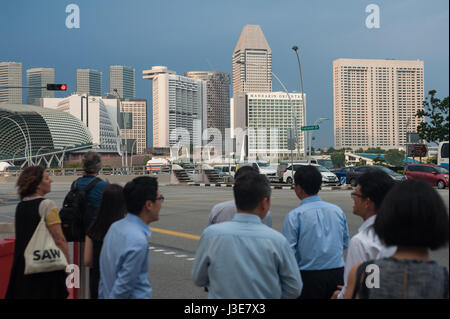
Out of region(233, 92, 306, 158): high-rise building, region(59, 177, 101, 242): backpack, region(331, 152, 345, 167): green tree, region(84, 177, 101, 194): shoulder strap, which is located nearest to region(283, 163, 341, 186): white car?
region(84, 177, 101, 194): shoulder strap

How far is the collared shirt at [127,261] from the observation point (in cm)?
331

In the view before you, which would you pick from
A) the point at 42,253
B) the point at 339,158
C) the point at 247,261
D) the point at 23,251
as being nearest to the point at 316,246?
the point at 247,261

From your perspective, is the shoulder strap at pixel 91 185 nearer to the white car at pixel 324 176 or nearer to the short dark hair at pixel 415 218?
the short dark hair at pixel 415 218

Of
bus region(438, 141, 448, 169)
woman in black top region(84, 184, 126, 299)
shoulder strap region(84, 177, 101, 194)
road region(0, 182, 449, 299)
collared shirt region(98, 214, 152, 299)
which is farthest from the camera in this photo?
road region(0, 182, 449, 299)

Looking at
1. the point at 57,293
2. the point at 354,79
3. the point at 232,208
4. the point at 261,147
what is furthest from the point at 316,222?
the point at 261,147

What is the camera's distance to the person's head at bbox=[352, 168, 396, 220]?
3.59 meters

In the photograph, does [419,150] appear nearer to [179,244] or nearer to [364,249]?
[179,244]

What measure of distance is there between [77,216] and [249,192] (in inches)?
111

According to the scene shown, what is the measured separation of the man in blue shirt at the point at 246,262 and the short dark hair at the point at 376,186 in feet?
2.92

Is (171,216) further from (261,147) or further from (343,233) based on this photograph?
(261,147)

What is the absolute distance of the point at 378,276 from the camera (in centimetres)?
235

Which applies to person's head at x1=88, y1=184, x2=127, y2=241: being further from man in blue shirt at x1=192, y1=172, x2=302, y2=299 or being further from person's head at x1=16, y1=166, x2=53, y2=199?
man in blue shirt at x1=192, y1=172, x2=302, y2=299

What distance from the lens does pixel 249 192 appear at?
3.19 meters

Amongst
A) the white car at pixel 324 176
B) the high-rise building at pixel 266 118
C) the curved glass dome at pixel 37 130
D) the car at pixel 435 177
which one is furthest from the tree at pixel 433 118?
the curved glass dome at pixel 37 130
